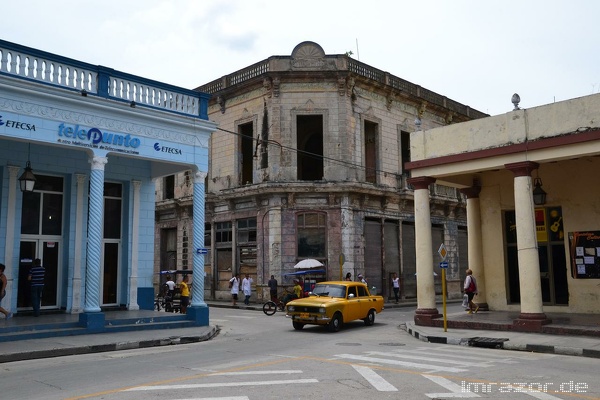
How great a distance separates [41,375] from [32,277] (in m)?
7.57

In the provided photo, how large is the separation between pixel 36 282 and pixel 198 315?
5027 mm

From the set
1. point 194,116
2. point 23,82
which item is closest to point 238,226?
point 194,116

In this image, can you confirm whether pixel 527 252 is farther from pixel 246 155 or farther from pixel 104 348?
pixel 246 155

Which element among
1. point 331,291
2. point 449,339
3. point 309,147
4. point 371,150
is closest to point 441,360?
point 449,339

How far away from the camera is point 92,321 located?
50.6 feet

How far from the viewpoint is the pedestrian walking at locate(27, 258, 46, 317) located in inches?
645

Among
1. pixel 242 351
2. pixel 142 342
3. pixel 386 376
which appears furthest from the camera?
pixel 142 342

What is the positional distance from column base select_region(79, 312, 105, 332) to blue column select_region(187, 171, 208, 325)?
3.31 meters

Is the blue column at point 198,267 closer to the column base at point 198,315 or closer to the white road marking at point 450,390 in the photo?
the column base at point 198,315

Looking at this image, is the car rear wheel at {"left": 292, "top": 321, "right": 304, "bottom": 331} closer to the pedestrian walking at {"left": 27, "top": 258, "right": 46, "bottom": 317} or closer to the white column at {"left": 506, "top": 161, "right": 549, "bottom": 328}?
the white column at {"left": 506, "top": 161, "right": 549, "bottom": 328}

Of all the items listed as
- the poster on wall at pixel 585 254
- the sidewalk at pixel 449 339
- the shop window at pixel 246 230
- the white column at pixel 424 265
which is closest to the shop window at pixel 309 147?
the shop window at pixel 246 230

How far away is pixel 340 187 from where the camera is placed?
2919 cm

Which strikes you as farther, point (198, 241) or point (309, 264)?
point (309, 264)

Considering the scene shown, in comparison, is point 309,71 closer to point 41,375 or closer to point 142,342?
point 142,342
